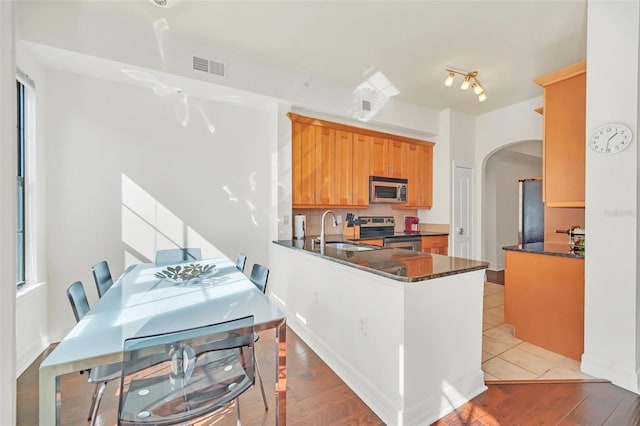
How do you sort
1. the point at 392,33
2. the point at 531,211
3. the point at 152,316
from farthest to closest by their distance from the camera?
the point at 531,211
the point at 392,33
the point at 152,316

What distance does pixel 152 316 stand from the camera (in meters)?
1.43

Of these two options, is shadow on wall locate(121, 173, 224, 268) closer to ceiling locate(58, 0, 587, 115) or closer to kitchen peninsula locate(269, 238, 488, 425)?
ceiling locate(58, 0, 587, 115)

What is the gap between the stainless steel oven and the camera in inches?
166

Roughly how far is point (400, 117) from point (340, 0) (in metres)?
2.38

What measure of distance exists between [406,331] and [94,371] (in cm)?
167

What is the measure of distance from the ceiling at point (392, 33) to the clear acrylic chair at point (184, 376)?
8.49 feet

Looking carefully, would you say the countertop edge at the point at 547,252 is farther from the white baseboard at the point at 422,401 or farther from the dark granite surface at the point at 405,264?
the white baseboard at the point at 422,401

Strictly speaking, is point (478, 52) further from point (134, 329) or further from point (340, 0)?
point (134, 329)

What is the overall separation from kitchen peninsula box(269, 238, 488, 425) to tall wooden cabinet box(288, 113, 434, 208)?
170 centimetres

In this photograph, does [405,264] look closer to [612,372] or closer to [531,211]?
[612,372]

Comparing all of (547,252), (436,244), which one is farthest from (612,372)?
(436,244)

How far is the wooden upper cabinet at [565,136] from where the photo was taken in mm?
2588

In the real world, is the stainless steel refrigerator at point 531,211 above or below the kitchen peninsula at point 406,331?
above

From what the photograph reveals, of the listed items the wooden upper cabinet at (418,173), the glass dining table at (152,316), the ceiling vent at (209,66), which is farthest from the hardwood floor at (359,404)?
the wooden upper cabinet at (418,173)
